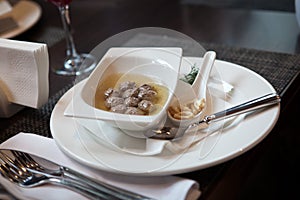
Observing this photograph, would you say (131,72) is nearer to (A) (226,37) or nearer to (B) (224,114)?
(B) (224,114)

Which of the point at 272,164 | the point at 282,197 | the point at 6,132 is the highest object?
the point at 6,132

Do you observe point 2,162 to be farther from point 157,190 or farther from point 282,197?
point 282,197

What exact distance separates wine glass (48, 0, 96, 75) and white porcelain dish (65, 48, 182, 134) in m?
0.14

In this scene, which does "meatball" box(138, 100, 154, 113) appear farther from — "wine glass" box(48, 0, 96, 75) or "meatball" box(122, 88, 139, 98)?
"wine glass" box(48, 0, 96, 75)

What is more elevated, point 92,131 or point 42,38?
point 92,131

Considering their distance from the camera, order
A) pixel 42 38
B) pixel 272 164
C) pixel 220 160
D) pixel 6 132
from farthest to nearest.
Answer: pixel 42 38, pixel 272 164, pixel 6 132, pixel 220 160

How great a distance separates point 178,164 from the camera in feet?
1.65

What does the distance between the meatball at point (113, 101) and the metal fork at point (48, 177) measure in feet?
0.30

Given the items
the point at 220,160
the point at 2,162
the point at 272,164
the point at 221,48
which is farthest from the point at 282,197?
the point at 2,162

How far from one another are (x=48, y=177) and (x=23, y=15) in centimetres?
62

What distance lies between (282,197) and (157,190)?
449 millimetres

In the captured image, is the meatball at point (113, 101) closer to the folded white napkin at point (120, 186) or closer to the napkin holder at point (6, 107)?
the folded white napkin at point (120, 186)

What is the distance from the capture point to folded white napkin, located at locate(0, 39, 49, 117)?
64cm

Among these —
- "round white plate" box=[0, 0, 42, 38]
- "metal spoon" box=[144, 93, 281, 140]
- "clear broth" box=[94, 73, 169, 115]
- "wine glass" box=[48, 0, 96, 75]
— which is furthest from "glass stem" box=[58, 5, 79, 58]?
"metal spoon" box=[144, 93, 281, 140]
